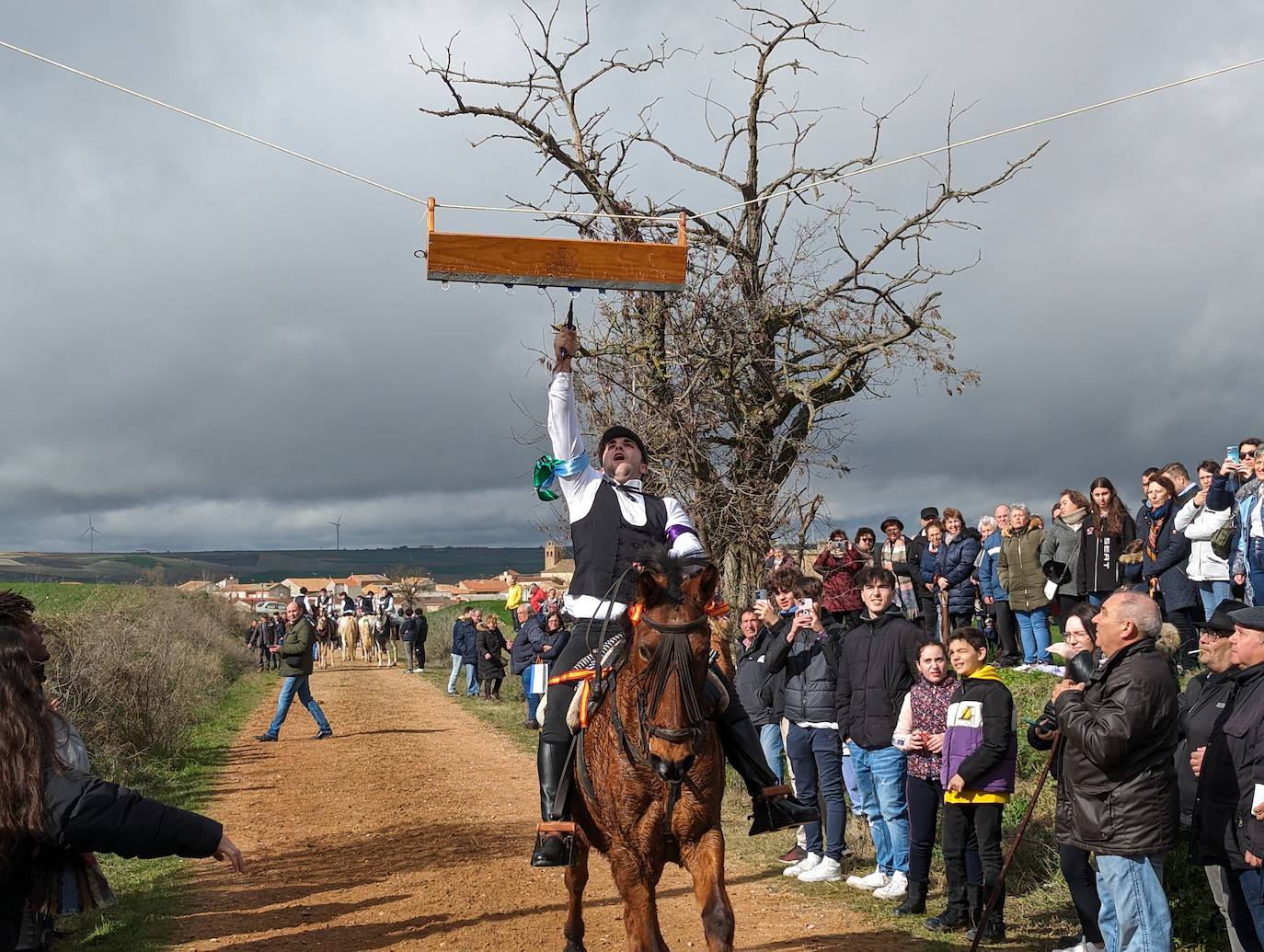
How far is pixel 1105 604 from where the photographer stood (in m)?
5.63

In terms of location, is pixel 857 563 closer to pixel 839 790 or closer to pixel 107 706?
pixel 839 790

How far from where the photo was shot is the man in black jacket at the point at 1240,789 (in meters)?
5.27

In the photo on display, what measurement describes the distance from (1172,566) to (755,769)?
23.0 feet

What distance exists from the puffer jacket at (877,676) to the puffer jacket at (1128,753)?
2.75 metres

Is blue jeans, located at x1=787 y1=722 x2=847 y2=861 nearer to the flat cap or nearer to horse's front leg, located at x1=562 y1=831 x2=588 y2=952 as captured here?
horse's front leg, located at x1=562 y1=831 x2=588 y2=952

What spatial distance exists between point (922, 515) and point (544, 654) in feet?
23.0

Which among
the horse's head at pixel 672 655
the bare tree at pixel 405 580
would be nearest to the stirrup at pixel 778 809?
the horse's head at pixel 672 655

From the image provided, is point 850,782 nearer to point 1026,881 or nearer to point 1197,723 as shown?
point 1026,881

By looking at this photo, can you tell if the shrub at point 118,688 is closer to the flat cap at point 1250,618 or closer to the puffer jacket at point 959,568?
the puffer jacket at point 959,568

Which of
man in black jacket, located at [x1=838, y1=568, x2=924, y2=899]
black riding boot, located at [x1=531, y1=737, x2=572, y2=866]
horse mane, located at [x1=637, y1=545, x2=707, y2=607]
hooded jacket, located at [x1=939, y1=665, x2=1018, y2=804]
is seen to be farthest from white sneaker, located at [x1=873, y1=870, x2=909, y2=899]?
horse mane, located at [x1=637, y1=545, x2=707, y2=607]

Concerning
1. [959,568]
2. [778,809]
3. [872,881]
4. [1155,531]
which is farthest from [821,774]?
[959,568]

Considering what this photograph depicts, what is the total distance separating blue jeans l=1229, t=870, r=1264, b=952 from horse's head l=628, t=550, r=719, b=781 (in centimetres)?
284

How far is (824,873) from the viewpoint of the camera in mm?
8883

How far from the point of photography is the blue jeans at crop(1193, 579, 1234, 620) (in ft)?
34.2
